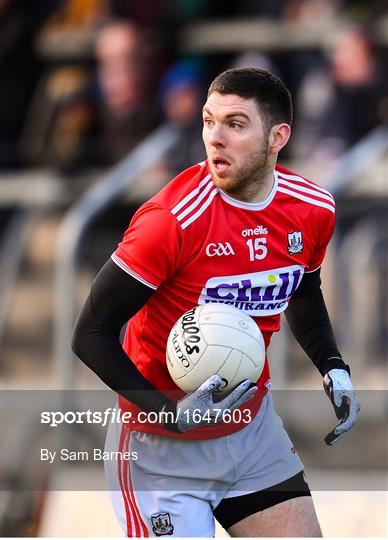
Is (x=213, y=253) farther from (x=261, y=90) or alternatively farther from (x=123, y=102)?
(x=123, y=102)

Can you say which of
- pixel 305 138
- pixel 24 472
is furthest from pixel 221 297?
pixel 305 138

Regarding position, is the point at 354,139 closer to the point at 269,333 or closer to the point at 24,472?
the point at 24,472

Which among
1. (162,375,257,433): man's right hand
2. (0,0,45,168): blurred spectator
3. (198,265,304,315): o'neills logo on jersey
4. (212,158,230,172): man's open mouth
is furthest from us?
Result: (0,0,45,168): blurred spectator

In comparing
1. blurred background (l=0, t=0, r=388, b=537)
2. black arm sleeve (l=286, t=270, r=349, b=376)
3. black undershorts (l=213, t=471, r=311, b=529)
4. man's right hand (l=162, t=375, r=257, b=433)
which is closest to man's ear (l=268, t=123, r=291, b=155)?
black arm sleeve (l=286, t=270, r=349, b=376)

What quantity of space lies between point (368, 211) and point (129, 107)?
277 cm

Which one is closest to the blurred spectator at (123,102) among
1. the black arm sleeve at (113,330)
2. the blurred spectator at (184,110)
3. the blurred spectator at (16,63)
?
the blurred spectator at (184,110)

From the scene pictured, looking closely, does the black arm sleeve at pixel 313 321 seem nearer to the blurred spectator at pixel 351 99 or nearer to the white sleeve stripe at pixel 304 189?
the white sleeve stripe at pixel 304 189

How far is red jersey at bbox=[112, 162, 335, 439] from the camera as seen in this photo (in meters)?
4.27

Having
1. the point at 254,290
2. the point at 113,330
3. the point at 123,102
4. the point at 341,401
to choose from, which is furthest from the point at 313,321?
the point at 123,102

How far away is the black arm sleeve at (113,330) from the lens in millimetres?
4258

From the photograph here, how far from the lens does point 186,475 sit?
4.52 m

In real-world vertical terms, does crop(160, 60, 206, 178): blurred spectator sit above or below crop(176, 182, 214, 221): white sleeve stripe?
above

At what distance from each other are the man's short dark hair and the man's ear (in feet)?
0.05

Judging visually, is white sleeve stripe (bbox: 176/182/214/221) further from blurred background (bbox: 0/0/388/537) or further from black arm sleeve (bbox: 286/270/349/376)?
blurred background (bbox: 0/0/388/537)
